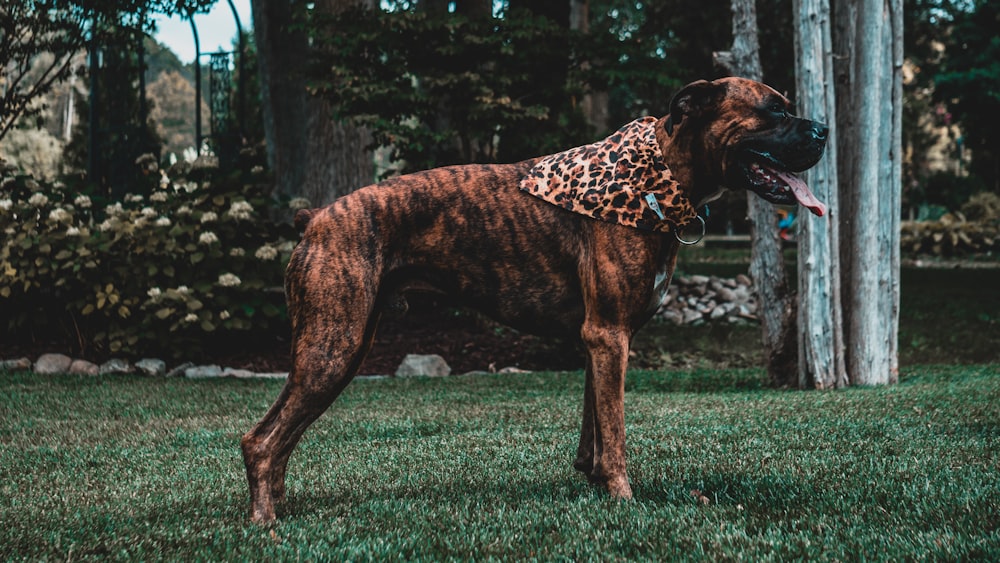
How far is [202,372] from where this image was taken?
29.8 feet

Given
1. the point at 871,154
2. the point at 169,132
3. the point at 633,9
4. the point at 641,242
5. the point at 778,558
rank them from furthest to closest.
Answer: the point at 169,132 < the point at 633,9 < the point at 871,154 < the point at 641,242 < the point at 778,558

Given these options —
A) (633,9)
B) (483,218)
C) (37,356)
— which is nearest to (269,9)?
(37,356)

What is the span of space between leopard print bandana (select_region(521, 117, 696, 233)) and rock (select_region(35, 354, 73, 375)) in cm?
712

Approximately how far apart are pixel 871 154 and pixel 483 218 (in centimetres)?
513

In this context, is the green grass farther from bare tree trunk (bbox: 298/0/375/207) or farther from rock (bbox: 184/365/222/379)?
bare tree trunk (bbox: 298/0/375/207)

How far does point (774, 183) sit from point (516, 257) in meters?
1.08

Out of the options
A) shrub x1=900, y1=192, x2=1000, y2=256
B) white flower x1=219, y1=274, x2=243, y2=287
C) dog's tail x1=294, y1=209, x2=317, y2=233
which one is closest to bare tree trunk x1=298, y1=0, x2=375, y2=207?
white flower x1=219, y1=274, x2=243, y2=287

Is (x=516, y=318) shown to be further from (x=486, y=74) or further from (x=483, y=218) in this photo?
(x=486, y=74)

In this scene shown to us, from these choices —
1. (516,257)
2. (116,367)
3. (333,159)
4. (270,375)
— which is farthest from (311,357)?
(333,159)

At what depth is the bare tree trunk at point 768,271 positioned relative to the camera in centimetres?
777

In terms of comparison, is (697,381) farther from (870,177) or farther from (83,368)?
(83,368)

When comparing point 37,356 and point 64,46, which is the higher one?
point 64,46

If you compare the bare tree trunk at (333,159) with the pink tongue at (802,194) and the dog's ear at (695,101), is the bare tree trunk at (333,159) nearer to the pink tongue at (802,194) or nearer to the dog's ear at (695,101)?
the dog's ear at (695,101)

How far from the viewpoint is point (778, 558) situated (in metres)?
2.85
